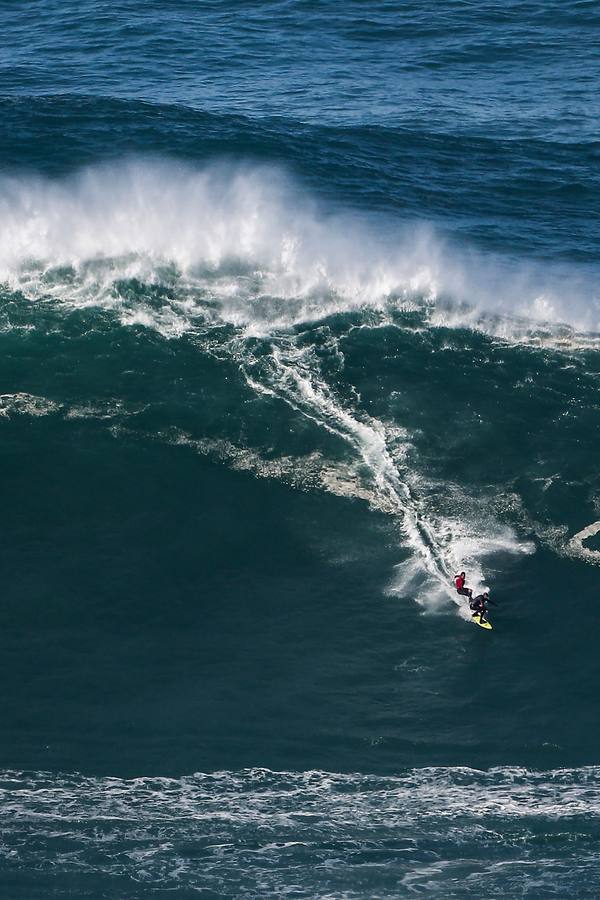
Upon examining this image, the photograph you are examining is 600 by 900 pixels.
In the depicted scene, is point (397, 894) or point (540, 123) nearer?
point (397, 894)

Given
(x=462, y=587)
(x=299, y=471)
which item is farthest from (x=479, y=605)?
(x=299, y=471)

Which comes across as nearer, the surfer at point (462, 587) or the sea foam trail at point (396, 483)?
the surfer at point (462, 587)

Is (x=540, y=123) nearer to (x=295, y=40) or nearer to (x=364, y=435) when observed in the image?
(x=295, y=40)

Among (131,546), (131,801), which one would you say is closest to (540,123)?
(131,546)

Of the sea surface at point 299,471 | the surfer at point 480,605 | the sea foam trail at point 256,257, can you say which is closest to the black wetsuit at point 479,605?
the surfer at point 480,605

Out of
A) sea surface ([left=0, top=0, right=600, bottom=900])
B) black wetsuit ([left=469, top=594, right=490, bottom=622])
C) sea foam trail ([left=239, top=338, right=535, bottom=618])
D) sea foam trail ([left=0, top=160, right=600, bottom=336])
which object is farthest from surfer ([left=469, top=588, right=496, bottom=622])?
sea foam trail ([left=0, top=160, right=600, bottom=336])

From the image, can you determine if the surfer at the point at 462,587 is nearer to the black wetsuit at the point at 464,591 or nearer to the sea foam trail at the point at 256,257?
the black wetsuit at the point at 464,591
